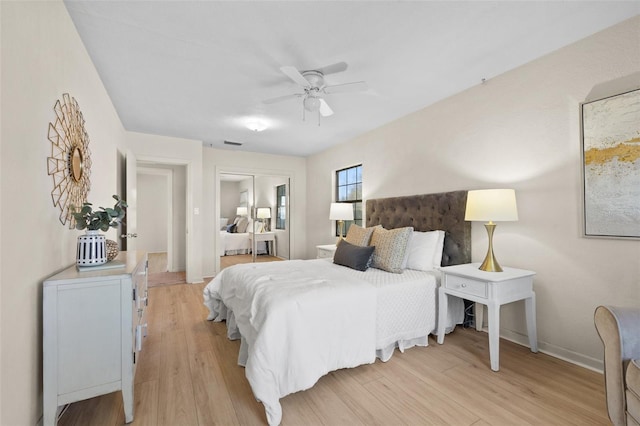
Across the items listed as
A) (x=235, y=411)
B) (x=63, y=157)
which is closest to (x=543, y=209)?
(x=235, y=411)

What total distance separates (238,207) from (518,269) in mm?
4700

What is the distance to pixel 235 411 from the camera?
1.68m

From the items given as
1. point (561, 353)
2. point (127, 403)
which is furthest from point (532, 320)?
point (127, 403)

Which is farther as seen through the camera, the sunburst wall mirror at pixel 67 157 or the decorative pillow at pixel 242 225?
the decorative pillow at pixel 242 225

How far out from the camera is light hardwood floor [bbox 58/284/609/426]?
161cm

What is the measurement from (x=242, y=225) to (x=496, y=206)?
462 cm

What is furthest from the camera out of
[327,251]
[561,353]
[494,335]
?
[327,251]

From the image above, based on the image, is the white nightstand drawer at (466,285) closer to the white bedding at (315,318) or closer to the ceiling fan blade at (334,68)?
the white bedding at (315,318)

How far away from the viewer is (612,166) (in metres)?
1.96

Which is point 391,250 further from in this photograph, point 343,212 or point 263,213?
point 263,213

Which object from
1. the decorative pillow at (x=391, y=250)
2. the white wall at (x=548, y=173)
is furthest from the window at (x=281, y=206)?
the white wall at (x=548, y=173)

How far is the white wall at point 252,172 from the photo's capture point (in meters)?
5.25

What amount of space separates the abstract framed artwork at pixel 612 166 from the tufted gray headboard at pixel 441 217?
93 cm

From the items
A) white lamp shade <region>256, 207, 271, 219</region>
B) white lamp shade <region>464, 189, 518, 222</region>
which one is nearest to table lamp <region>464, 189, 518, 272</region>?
white lamp shade <region>464, 189, 518, 222</region>
